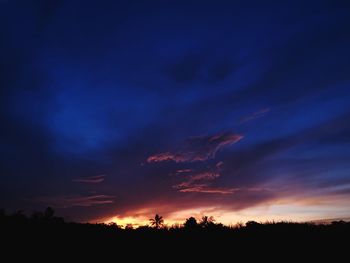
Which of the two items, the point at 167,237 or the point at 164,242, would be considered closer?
the point at 164,242

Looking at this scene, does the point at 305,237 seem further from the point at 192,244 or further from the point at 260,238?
the point at 192,244

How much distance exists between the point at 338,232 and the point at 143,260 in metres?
14.7

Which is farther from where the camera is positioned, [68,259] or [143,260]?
[143,260]

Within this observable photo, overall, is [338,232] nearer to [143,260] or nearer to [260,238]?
[260,238]

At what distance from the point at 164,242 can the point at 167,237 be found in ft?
3.53

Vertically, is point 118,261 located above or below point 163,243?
below

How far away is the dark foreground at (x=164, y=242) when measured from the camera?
52.5ft

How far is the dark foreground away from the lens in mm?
16016

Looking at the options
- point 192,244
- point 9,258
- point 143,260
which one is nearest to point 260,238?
point 192,244

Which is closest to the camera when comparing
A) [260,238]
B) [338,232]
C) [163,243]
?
[163,243]

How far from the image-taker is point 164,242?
62.4ft

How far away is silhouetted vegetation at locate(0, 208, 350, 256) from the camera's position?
663 inches

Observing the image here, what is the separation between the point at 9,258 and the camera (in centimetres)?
1419

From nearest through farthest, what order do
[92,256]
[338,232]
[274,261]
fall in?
[92,256], [274,261], [338,232]
